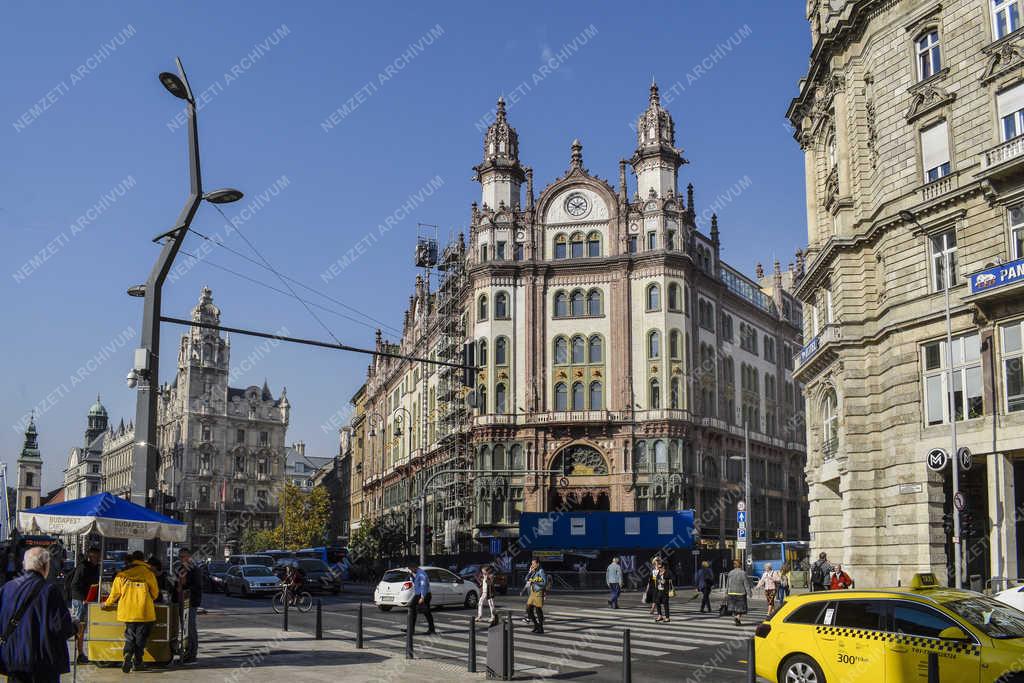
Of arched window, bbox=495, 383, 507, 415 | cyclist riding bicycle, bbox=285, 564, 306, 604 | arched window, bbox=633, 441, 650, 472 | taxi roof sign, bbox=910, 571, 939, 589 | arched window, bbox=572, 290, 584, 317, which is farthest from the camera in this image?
arched window, bbox=572, 290, 584, 317

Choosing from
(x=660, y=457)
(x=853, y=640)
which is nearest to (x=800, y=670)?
(x=853, y=640)

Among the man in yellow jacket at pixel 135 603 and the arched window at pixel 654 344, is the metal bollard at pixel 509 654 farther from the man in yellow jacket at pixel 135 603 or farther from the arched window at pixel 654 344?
the arched window at pixel 654 344

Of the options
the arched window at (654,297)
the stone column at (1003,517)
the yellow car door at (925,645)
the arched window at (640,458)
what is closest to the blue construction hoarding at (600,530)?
the arched window at (640,458)

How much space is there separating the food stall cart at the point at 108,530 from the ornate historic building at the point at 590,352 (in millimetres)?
45201

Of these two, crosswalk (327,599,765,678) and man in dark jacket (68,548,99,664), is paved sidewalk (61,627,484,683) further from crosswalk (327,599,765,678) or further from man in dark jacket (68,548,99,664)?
man in dark jacket (68,548,99,664)

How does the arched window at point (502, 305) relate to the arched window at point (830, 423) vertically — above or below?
above

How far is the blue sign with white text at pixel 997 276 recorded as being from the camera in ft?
91.5

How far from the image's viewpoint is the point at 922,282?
106ft

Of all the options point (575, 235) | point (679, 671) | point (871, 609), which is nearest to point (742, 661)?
point (679, 671)

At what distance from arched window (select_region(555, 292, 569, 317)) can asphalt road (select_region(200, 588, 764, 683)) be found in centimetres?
3050

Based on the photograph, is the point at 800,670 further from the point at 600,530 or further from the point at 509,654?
the point at 600,530

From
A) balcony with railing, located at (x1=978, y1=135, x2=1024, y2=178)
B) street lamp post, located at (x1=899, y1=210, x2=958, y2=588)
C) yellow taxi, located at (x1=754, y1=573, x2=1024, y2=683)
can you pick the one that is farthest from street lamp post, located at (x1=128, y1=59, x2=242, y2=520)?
balcony with railing, located at (x1=978, y1=135, x2=1024, y2=178)

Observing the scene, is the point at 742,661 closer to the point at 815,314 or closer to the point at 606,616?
the point at 606,616

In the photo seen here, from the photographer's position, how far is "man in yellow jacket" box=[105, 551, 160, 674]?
14953 mm
